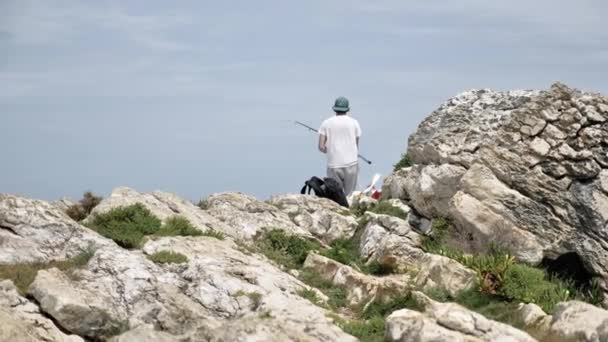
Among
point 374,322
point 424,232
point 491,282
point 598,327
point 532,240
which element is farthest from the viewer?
point 424,232

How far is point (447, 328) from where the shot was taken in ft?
49.1

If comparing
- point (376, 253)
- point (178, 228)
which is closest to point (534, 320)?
point (376, 253)

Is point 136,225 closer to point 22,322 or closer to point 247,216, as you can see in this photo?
point 247,216

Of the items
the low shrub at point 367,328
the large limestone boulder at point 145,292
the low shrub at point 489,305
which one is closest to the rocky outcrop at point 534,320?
the low shrub at point 489,305

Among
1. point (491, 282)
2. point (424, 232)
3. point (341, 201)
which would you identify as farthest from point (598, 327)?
point (341, 201)

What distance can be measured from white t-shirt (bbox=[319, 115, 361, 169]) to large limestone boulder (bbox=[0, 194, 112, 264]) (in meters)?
11.0

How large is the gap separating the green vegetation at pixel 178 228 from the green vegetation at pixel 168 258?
1.68m

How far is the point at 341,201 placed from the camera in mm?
29469

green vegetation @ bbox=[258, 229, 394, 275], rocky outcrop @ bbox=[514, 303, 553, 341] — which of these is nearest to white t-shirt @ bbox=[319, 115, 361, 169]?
green vegetation @ bbox=[258, 229, 394, 275]

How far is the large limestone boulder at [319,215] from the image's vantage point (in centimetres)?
2628

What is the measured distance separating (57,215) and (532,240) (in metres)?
12.1

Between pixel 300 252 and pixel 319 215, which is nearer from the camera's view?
pixel 300 252

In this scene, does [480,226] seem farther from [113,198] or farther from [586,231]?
[113,198]

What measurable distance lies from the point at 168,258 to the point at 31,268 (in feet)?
9.63
